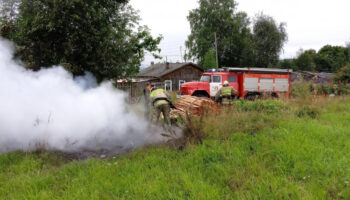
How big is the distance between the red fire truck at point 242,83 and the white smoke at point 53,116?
8320 millimetres

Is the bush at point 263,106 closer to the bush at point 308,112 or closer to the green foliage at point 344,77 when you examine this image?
the bush at point 308,112

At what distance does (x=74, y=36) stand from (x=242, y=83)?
1065cm

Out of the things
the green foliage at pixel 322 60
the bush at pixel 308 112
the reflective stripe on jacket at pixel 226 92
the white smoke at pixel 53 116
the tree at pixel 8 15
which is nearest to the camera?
the white smoke at pixel 53 116

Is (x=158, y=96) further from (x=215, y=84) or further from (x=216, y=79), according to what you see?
(x=216, y=79)

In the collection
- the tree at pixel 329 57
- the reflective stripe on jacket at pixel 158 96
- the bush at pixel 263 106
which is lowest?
the bush at pixel 263 106

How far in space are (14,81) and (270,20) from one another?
37547 millimetres

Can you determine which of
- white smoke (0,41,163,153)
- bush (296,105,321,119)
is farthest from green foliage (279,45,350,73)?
white smoke (0,41,163,153)

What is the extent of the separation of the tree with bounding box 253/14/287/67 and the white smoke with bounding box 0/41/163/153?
32.8 meters

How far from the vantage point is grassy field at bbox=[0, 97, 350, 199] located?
10.9 feet

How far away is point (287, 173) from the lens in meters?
3.79

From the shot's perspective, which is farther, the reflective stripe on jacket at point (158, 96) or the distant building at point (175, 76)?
the distant building at point (175, 76)

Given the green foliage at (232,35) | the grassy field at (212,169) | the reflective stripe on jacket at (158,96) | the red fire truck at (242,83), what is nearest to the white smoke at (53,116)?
the grassy field at (212,169)

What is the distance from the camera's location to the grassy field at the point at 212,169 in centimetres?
331

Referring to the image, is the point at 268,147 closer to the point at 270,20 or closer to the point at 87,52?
the point at 87,52
